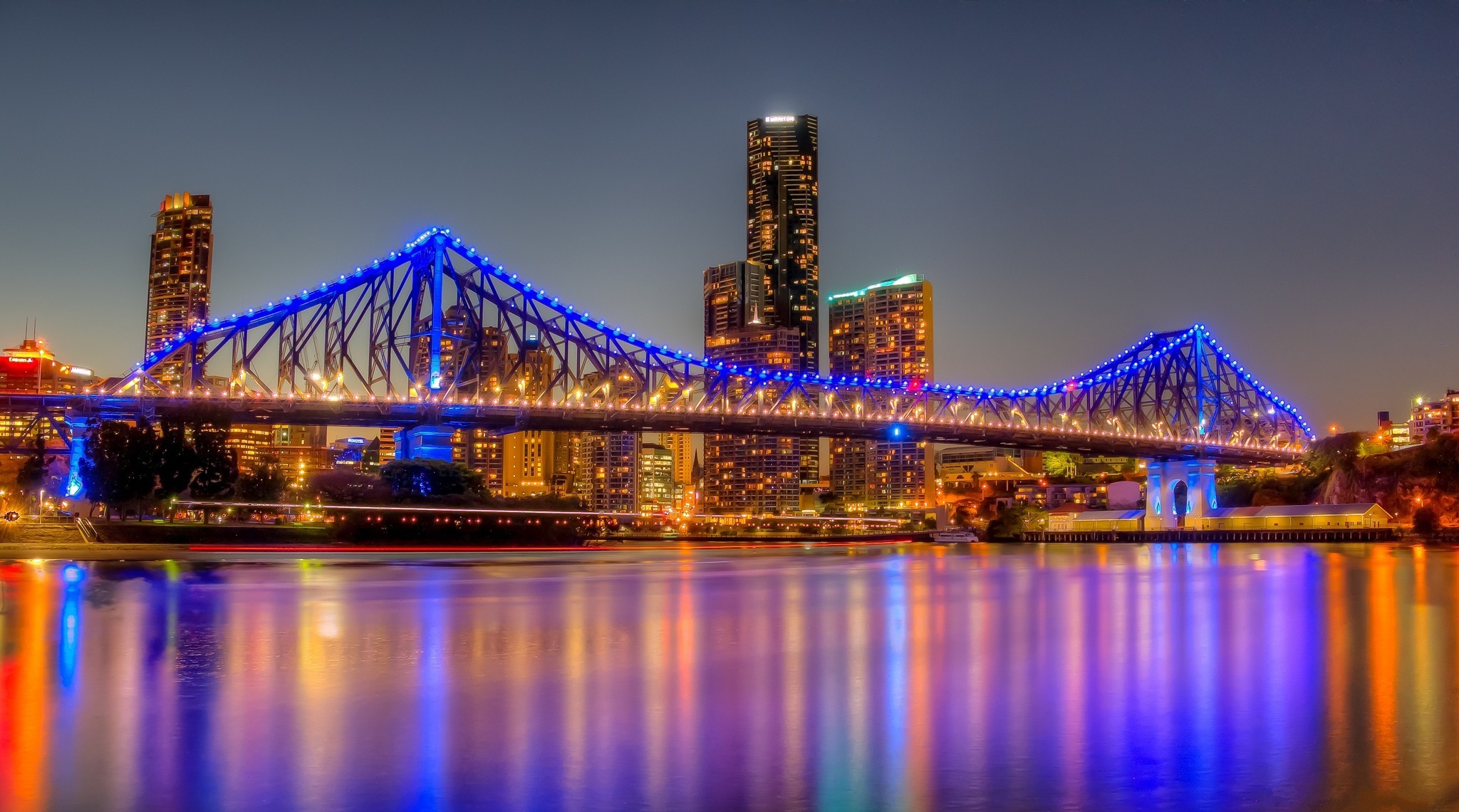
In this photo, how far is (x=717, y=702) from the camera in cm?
1370

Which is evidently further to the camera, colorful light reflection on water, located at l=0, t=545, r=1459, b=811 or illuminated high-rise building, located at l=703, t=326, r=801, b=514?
illuminated high-rise building, located at l=703, t=326, r=801, b=514

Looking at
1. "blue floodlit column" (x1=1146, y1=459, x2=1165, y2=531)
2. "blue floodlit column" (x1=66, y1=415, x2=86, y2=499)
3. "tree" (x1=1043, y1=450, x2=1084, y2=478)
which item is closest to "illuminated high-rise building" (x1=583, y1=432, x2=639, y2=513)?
"tree" (x1=1043, y1=450, x2=1084, y2=478)

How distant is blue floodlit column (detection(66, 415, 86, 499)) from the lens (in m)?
60.4

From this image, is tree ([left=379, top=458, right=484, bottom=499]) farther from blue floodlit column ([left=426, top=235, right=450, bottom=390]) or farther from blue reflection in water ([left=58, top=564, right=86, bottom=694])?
blue reflection in water ([left=58, top=564, right=86, bottom=694])

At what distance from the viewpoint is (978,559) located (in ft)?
198

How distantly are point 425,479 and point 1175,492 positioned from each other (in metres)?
67.9

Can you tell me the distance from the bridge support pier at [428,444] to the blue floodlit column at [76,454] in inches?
639

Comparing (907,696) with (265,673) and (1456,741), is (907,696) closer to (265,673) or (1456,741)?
(1456,741)

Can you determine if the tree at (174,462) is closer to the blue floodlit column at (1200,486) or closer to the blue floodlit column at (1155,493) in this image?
the blue floodlit column at (1155,493)

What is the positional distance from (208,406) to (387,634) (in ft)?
162

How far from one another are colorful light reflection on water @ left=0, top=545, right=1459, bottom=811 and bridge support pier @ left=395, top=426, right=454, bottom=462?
132 feet

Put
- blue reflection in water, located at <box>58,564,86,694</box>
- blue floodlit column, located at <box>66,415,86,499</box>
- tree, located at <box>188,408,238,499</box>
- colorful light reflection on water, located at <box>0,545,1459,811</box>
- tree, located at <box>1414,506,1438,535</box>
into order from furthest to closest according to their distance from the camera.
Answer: tree, located at <box>1414,506,1438,535</box>, tree, located at <box>188,408,238,499</box>, blue floodlit column, located at <box>66,415,86,499</box>, blue reflection in water, located at <box>58,564,86,694</box>, colorful light reflection on water, located at <box>0,545,1459,811</box>

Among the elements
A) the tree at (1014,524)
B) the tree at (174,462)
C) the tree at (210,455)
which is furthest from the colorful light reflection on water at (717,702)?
the tree at (1014,524)

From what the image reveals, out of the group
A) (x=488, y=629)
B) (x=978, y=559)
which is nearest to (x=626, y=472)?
(x=978, y=559)
